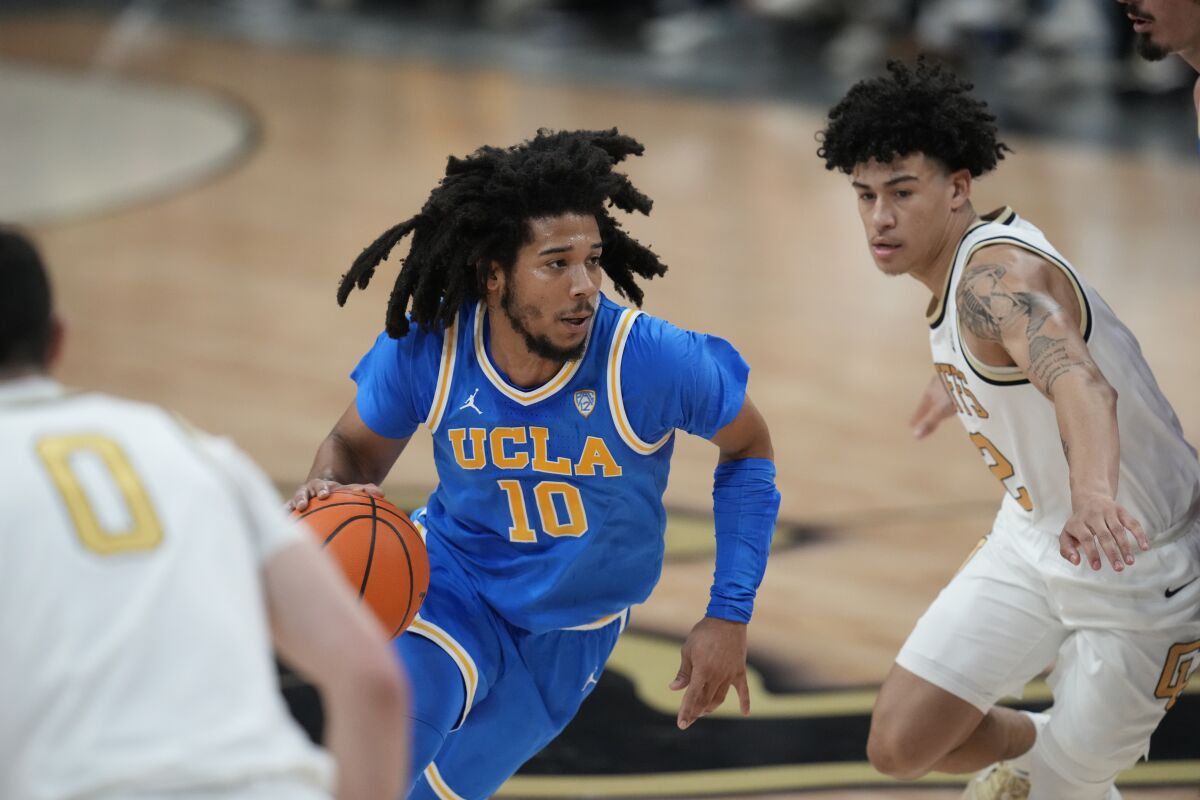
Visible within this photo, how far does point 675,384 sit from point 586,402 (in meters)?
0.22

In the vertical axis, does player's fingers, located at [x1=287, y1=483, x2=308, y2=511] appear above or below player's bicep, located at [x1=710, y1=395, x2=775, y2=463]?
below

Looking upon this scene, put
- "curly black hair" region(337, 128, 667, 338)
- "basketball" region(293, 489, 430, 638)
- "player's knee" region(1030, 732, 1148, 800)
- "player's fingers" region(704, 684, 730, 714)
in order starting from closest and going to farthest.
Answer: "basketball" region(293, 489, 430, 638) < "player's fingers" region(704, 684, 730, 714) < "curly black hair" region(337, 128, 667, 338) < "player's knee" region(1030, 732, 1148, 800)

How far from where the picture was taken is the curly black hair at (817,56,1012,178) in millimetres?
4602

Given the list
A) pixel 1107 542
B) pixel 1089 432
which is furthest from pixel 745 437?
pixel 1107 542

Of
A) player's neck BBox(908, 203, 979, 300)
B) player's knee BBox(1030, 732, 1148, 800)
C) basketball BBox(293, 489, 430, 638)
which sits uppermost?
player's neck BBox(908, 203, 979, 300)

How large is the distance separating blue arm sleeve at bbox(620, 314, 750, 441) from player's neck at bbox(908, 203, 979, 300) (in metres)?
0.66

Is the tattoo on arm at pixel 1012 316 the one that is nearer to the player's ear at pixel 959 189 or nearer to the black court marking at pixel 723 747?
the player's ear at pixel 959 189

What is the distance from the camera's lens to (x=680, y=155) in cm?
1337

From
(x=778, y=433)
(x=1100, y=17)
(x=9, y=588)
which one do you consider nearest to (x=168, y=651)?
(x=9, y=588)

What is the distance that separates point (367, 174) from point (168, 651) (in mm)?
10760

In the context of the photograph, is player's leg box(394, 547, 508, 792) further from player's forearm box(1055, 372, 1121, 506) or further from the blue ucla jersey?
player's forearm box(1055, 372, 1121, 506)

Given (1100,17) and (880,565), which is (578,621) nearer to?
(880,565)

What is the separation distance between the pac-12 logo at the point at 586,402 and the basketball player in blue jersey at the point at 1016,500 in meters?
0.90

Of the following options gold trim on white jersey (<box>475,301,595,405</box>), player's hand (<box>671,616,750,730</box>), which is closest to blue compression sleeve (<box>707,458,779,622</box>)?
player's hand (<box>671,616,750,730</box>)
